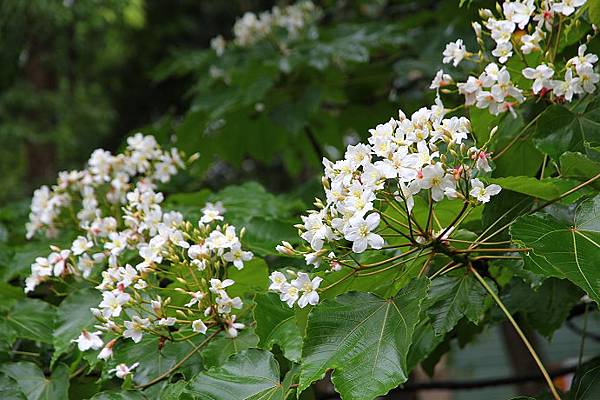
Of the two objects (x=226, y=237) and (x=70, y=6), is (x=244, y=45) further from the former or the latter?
(x=70, y=6)

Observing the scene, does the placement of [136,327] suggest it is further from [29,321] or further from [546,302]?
[546,302]

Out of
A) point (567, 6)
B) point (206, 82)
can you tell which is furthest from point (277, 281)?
point (206, 82)

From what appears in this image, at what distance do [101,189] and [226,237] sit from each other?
0.88 meters

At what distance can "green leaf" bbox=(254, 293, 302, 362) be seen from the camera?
1347mm

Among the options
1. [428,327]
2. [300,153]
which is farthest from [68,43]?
[428,327]

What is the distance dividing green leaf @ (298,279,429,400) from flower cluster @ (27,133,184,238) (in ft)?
3.27

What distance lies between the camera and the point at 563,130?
1.49 meters

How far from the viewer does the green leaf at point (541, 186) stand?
1264 mm

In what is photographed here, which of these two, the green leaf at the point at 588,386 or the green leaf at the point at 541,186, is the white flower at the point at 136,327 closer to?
the green leaf at the point at 541,186

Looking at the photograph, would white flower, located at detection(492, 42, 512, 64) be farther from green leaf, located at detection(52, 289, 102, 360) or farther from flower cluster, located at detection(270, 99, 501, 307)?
green leaf, located at detection(52, 289, 102, 360)

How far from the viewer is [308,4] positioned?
11.9 feet

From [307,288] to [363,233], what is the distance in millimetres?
152

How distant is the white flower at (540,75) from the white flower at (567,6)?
0.36ft

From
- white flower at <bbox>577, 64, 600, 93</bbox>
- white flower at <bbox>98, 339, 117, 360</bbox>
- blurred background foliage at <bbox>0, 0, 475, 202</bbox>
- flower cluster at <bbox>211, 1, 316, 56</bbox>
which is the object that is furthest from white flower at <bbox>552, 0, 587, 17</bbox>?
flower cluster at <bbox>211, 1, 316, 56</bbox>
